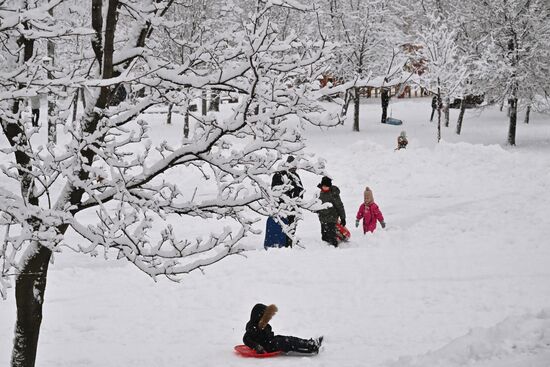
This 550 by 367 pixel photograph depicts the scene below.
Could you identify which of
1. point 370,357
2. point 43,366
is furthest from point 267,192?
point 43,366

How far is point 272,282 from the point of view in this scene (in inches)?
416

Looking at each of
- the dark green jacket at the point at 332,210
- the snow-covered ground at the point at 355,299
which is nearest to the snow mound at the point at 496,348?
the snow-covered ground at the point at 355,299

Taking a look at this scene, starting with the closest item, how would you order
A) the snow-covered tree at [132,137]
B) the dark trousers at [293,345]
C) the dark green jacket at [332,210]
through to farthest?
the snow-covered tree at [132,137] < the dark trousers at [293,345] < the dark green jacket at [332,210]

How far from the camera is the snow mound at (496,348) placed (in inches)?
209

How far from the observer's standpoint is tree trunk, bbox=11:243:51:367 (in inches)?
227

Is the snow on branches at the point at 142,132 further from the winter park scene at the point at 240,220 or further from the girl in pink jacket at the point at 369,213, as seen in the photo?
the girl in pink jacket at the point at 369,213

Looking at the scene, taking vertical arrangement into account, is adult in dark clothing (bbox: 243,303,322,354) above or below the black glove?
above

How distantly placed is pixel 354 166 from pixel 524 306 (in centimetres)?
1394

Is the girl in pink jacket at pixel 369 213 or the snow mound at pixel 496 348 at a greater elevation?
the snow mound at pixel 496 348

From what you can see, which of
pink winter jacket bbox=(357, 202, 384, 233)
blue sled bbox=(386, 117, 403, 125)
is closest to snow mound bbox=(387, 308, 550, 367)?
pink winter jacket bbox=(357, 202, 384, 233)

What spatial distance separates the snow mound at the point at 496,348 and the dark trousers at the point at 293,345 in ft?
5.27

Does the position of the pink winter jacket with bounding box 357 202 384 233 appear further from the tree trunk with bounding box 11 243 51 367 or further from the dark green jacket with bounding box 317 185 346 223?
the tree trunk with bounding box 11 243 51 367

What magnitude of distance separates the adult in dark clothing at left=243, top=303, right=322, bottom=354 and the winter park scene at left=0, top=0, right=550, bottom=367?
0.09 feet

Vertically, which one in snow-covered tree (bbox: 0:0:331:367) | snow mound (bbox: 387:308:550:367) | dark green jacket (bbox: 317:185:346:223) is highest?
snow-covered tree (bbox: 0:0:331:367)
